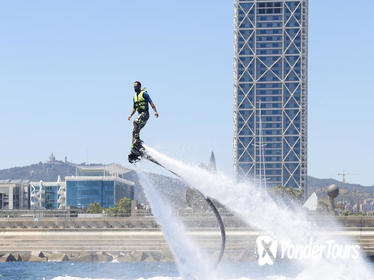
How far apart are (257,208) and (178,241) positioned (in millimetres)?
4503

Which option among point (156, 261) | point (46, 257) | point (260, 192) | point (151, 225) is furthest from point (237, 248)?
point (260, 192)

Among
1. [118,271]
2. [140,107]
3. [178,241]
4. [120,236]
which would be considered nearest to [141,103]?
[140,107]

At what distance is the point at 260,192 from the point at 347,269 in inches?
376

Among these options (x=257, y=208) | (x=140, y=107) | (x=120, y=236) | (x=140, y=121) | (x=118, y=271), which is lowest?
(x=118, y=271)

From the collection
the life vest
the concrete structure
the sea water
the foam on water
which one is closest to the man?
the life vest

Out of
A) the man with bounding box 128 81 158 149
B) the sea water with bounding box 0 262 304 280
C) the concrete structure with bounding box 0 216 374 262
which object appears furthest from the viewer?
the concrete structure with bounding box 0 216 374 262

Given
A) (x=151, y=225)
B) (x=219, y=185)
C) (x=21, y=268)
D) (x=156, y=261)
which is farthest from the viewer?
(x=151, y=225)

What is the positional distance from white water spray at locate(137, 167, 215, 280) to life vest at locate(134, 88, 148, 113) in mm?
5046

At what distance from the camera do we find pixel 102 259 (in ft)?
387

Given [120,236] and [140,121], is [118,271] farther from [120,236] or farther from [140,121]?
[140,121]

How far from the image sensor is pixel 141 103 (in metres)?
38.4

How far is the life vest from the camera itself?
3841 centimetres

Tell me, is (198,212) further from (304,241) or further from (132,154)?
(132,154)

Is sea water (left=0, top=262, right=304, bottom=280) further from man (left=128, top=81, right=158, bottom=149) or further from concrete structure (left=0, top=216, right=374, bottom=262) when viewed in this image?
man (left=128, top=81, right=158, bottom=149)
